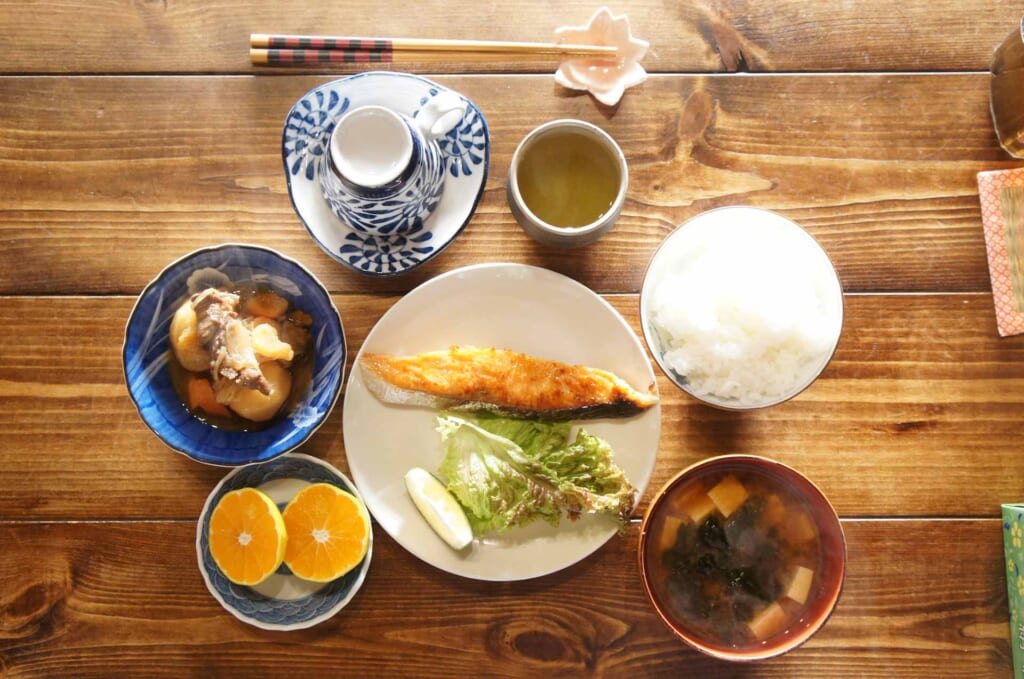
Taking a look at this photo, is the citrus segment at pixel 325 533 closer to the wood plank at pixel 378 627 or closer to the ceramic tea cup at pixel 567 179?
A: the wood plank at pixel 378 627

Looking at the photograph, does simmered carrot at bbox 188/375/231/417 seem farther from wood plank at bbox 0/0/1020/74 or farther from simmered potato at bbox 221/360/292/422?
wood plank at bbox 0/0/1020/74

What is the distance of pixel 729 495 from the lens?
1.68 m

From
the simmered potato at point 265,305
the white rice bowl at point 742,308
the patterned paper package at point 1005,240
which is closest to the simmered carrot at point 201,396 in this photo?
the simmered potato at point 265,305

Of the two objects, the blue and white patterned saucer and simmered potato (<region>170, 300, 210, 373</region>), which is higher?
the blue and white patterned saucer

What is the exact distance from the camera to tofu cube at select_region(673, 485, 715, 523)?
5.49ft

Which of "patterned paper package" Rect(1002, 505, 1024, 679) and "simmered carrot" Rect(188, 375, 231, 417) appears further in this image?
"patterned paper package" Rect(1002, 505, 1024, 679)

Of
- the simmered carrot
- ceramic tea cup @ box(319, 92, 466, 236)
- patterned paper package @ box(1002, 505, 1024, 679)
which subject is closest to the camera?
ceramic tea cup @ box(319, 92, 466, 236)

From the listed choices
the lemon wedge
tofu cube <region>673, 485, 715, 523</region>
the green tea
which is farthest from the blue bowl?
tofu cube <region>673, 485, 715, 523</region>

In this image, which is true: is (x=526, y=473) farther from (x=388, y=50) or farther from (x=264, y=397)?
(x=388, y=50)

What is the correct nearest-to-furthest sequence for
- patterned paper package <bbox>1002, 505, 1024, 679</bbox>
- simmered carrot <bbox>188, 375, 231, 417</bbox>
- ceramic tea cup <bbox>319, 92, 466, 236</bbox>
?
ceramic tea cup <bbox>319, 92, 466, 236</bbox> < simmered carrot <bbox>188, 375, 231, 417</bbox> < patterned paper package <bbox>1002, 505, 1024, 679</bbox>

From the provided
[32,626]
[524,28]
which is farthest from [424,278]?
[32,626]

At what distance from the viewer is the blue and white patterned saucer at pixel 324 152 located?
1.62 metres

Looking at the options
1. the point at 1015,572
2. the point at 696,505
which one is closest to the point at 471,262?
the point at 696,505

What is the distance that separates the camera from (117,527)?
5.93 ft
